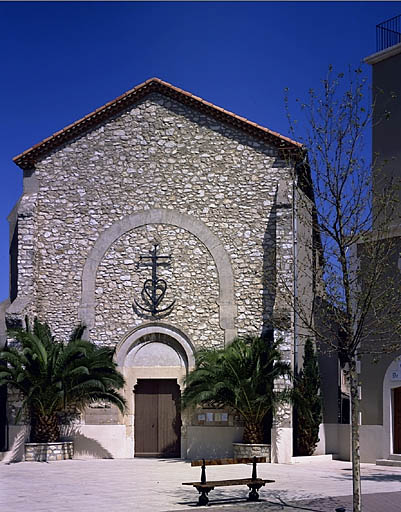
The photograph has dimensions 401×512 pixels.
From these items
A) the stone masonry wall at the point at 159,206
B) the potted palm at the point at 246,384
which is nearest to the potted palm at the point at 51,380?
the stone masonry wall at the point at 159,206

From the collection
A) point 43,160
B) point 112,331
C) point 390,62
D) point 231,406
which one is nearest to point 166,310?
point 112,331

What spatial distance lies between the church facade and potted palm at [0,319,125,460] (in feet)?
2.75

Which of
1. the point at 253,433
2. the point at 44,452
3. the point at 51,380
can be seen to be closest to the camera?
the point at 253,433

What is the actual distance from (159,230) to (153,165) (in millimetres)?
2042

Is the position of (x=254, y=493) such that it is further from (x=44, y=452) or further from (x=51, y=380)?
(x=44, y=452)

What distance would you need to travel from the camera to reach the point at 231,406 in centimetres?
2233

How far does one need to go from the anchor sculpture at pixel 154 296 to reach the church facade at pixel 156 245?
33 mm

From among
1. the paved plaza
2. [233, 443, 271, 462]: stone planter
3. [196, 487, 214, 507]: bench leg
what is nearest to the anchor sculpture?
the paved plaza

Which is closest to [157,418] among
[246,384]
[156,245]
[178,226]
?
[246,384]

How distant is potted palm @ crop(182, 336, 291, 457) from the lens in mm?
21719

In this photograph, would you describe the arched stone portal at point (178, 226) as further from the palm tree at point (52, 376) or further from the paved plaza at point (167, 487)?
the paved plaza at point (167, 487)

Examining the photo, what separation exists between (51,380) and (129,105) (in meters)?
8.85

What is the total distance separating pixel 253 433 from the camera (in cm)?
2211

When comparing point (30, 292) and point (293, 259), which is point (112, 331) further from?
point (293, 259)
